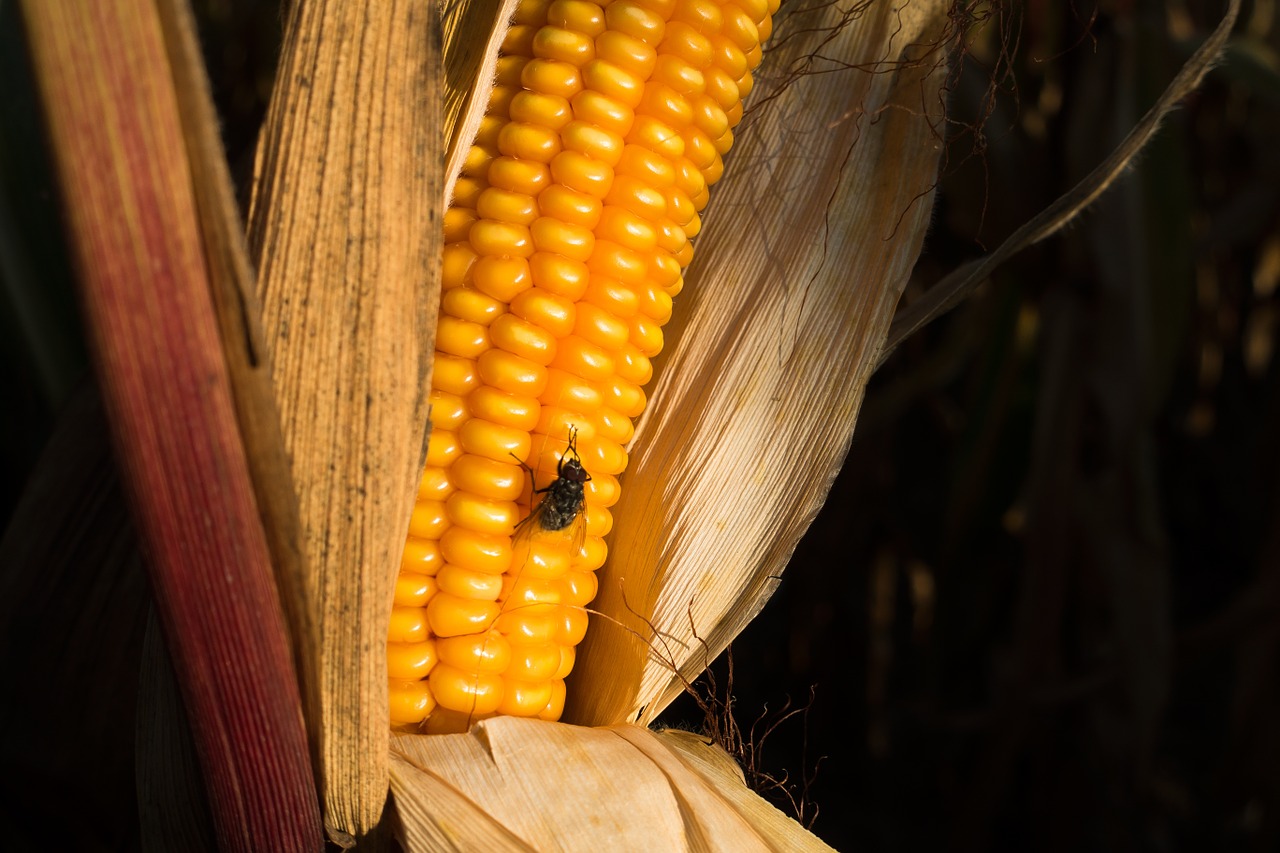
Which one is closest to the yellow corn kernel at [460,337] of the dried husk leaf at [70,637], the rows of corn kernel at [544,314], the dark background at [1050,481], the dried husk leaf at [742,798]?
the rows of corn kernel at [544,314]

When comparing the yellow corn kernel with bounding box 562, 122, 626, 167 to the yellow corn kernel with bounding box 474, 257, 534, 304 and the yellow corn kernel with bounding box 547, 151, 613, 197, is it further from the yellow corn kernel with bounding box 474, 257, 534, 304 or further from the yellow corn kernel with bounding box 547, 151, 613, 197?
the yellow corn kernel with bounding box 474, 257, 534, 304

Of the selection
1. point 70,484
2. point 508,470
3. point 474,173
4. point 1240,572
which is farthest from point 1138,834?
point 70,484

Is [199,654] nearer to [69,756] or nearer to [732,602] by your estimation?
[732,602]

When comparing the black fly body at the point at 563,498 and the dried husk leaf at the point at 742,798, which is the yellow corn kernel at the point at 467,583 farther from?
the dried husk leaf at the point at 742,798

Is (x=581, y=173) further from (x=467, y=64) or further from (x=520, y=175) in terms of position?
(x=467, y=64)

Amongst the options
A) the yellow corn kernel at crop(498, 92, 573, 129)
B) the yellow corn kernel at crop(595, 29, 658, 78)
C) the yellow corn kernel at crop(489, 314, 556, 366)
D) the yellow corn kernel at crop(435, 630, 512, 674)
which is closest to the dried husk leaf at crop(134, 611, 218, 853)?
the yellow corn kernel at crop(435, 630, 512, 674)

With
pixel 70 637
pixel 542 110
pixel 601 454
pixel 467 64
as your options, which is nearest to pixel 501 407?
pixel 601 454
